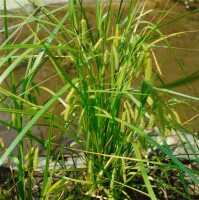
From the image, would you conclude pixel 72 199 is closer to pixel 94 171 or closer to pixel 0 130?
pixel 94 171

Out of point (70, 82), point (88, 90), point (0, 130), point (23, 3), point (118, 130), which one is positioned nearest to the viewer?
point (70, 82)


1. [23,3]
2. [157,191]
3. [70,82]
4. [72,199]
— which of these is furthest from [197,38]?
[70,82]

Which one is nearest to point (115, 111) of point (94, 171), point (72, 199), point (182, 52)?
point (94, 171)

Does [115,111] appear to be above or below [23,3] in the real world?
below

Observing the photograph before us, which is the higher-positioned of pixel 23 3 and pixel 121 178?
pixel 23 3

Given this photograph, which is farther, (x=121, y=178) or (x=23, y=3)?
(x=23, y=3)

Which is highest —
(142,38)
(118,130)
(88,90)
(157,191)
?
(142,38)

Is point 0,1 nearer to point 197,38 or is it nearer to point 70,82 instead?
point 197,38

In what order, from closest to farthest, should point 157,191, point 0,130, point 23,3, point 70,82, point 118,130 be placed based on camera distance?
point 70,82 → point 118,130 → point 157,191 → point 0,130 → point 23,3

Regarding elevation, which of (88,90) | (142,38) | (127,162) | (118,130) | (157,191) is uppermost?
(142,38)
